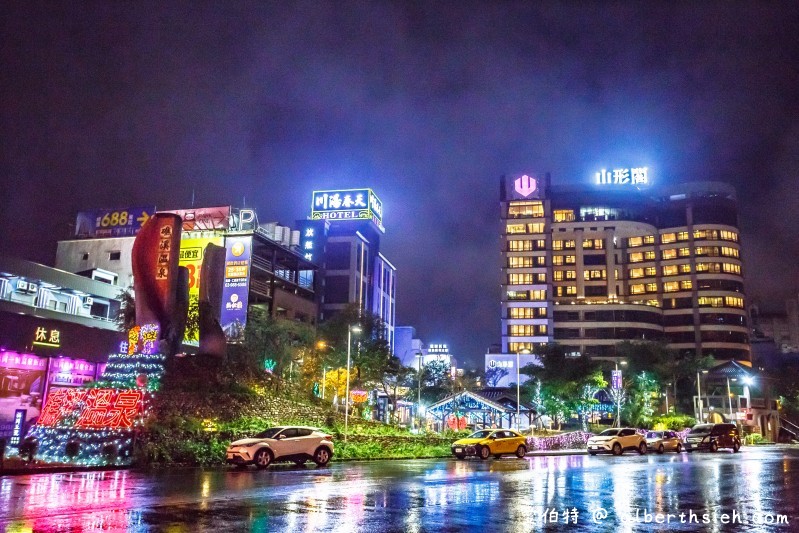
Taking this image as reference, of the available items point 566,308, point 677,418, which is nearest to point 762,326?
point 566,308

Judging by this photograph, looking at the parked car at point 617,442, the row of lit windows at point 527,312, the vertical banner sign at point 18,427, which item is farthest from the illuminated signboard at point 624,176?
the vertical banner sign at point 18,427

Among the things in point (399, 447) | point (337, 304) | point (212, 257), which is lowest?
point (399, 447)

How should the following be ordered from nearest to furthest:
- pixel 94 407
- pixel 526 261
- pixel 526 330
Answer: pixel 94 407, pixel 526 330, pixel 526 261

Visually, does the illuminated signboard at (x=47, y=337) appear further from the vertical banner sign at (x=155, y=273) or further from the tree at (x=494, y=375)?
the tree at (x=494, y=375)

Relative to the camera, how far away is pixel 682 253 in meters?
116

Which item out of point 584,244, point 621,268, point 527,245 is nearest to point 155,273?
point 527,245

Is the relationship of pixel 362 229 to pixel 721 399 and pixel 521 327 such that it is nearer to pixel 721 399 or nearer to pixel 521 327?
pixel 521 327

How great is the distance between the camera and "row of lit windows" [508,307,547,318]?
113062mm

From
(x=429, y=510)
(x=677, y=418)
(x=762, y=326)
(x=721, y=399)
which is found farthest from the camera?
(x=762, y=326)

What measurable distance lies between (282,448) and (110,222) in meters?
47.9

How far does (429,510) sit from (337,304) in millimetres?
78491

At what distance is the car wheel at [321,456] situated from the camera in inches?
958

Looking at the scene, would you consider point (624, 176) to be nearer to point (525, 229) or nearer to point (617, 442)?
point (525, 229)

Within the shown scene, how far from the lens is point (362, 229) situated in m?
98.2
